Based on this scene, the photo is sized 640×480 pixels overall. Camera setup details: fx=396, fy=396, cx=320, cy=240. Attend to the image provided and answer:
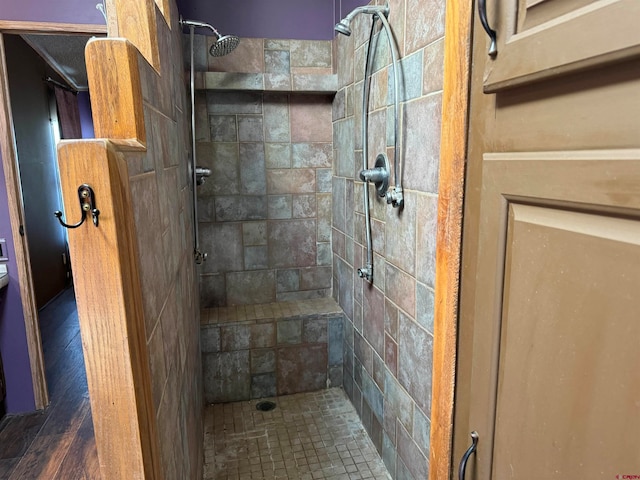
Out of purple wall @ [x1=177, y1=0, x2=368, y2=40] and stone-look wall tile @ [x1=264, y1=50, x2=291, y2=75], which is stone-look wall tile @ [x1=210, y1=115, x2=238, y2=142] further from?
purple wall @ [x1=177, y1=0, x2=368, y2=40]

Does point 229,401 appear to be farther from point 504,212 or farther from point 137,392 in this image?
point 504,212

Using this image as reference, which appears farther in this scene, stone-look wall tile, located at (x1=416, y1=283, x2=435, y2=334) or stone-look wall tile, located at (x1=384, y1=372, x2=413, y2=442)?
stone-look wall tile, located at (x1=384, y1=372, x2=413, y2=442)

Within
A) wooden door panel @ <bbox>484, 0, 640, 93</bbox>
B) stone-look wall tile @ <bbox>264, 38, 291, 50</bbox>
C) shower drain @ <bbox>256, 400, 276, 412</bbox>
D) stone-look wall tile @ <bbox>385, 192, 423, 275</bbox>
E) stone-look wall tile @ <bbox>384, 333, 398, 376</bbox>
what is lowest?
shower drain @ <bbox>256, 400, 276, 412</bbox>

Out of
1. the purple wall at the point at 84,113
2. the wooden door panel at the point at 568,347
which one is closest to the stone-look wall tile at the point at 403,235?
the wooden door panel at the point at 568,347

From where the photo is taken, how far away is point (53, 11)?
2.01m

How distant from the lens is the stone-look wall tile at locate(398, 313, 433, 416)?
1357 mm

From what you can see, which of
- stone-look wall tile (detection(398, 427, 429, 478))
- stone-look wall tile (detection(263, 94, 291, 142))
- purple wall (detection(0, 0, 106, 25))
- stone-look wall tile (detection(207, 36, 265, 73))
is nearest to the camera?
stone-look wall tile (detection(398, 427, 429, 478))

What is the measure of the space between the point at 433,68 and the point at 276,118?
1333 millimetres

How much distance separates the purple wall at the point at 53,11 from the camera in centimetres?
198

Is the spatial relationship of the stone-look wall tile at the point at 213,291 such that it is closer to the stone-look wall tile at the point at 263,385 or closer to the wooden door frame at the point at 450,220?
the stone-look wall tile at the point at 263,385

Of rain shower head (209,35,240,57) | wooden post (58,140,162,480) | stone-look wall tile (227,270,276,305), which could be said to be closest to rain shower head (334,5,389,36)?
rain shower head (209,35,240,57)

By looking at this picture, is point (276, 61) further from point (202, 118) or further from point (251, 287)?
point (251, 287)

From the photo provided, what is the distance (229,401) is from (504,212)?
215 centimetres

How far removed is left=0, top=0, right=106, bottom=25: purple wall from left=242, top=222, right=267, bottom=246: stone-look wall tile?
4.28 feet
